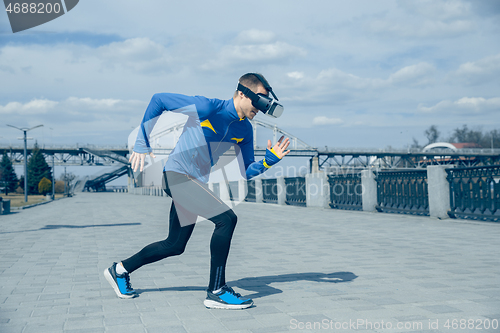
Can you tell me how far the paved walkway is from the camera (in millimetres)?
3314

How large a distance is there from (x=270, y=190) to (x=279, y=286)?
63.8 ft

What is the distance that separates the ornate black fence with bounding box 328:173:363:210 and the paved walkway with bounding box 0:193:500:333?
7250mm

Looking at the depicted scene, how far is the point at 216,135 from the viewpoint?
3.78 meters

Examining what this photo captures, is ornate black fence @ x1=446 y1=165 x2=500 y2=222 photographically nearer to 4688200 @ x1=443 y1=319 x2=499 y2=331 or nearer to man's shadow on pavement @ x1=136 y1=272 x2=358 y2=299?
man's shadow on pavement @ x1=136 y1=272 x2=358 y2=299

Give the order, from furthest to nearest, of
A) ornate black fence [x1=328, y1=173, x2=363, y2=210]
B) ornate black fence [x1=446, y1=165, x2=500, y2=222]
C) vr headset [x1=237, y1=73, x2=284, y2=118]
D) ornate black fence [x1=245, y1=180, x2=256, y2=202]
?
ornate black fence [x1=245, y1=180, x2=256, y2=202]
ornate black fence [x1=328, y1=173, x2=363, y2=210]
ornate black fence [x1=446, y1=165, x2=500, y2=222]
vr headset [x1=237, y1=73, x2=284, y2=118]

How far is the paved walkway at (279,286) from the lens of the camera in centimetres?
331

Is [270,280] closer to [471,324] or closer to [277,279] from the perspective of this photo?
[277,279]

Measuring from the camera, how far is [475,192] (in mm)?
10594

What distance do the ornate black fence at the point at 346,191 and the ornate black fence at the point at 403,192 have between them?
1.11 metres

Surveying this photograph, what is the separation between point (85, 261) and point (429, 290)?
175 inches

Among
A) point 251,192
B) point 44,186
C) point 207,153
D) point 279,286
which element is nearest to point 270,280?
point 279,286

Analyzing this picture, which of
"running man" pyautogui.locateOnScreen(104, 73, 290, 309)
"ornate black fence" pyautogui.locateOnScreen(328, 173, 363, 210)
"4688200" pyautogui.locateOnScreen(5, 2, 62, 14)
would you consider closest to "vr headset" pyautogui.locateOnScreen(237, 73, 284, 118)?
"running man" pyautogui.locateOnScreen(104, 73, 290, 309)

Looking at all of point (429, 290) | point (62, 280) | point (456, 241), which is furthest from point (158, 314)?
point (456, 241)

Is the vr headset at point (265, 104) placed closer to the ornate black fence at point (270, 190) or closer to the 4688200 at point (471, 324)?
the 4688200 at point (471, 324)
